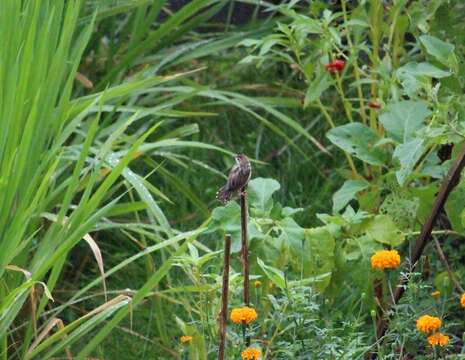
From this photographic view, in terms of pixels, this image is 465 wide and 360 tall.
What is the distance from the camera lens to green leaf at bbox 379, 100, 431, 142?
294 cm

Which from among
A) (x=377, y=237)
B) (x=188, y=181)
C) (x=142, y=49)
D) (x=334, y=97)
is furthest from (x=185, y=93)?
(x=377, y=237)

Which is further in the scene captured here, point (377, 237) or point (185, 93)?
point (185, 93)

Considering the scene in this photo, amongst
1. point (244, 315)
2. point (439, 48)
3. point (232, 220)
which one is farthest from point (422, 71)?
point (244, 315)

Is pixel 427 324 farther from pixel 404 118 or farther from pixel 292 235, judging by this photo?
pixel 404 118

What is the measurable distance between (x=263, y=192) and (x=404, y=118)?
1.33 feet

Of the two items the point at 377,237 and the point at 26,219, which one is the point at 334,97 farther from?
the point at 26,219

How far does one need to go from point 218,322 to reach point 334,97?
6.51 feet

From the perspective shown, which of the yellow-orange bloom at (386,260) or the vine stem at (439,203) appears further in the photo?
the vine stem at (439,203)

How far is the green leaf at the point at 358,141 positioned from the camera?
302 cm

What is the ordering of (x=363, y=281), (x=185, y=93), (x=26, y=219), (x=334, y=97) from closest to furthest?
1. (x=26, y=219)
2. (x=363, y=281)
3. (x=185, y=93)
4. (x=334, y=97)

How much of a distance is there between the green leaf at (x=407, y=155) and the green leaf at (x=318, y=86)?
80cm

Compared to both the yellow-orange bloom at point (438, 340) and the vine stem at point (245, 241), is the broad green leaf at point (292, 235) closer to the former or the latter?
the vine stem at point (245, 241)

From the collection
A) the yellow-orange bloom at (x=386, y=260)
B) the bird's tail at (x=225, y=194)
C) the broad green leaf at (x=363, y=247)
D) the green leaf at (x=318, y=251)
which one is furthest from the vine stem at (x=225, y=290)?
the broad green leaf at (x=363, y=247)

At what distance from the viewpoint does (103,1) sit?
382 centimetres
